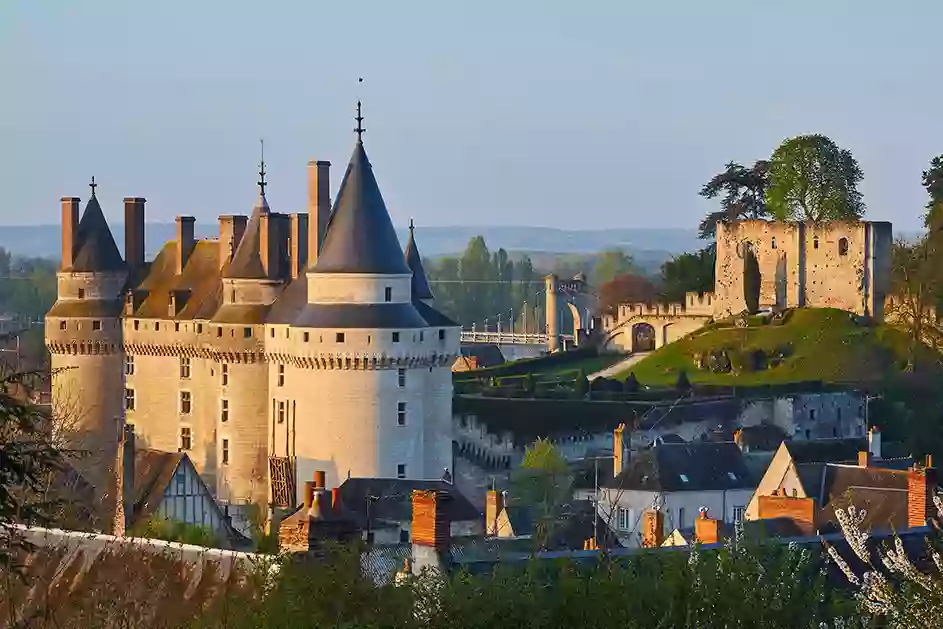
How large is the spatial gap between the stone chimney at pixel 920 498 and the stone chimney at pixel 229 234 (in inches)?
976

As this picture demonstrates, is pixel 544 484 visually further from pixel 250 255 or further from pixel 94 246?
pixel 94 246

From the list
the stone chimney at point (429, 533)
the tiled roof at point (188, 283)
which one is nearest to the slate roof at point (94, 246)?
the tiled roof at point (188, 283)

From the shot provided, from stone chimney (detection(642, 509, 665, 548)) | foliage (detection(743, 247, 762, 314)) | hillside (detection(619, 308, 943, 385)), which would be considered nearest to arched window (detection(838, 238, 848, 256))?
hillside (detection(619, 308, 943, 385))

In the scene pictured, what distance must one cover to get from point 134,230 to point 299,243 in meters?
7.43

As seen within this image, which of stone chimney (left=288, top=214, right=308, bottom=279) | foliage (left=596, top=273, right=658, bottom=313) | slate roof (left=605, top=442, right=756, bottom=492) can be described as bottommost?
slate roof (left=605, top=442, right=756, bottom=492)

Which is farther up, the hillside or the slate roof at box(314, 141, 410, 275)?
the slate roof at box(314, 141, 410, 275)

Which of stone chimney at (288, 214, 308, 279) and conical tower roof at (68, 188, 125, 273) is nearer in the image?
stone chimney at (288, 214, 308, 279)

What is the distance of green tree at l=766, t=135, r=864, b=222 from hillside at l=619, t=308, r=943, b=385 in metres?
6.86

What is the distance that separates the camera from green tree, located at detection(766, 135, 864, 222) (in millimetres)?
76875

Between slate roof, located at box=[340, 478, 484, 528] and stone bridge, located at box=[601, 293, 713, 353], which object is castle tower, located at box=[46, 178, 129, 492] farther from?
stone bridge, located at box=[601, 293, 713, 353]

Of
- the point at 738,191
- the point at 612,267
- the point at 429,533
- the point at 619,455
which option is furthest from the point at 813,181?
the point at 612,267

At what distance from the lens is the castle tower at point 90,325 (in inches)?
2338

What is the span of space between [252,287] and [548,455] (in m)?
7.87

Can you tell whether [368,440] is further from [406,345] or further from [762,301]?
[762,301]
